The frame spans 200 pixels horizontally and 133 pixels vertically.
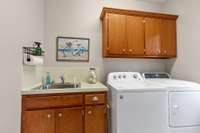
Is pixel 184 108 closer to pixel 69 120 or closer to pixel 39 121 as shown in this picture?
pixel 69 120

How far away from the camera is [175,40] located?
2.69 metres

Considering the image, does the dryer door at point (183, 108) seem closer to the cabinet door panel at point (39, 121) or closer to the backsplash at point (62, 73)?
the backsplash at point (62, 73)

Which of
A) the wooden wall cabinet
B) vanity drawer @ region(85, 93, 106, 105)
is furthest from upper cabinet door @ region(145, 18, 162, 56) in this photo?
vanity drawer @ region(85, 93, 106, 105)

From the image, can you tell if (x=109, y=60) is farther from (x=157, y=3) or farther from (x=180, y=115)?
(x=157, y=3)

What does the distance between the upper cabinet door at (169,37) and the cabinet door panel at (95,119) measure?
1.70m

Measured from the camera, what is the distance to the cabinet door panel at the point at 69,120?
5.82 feet

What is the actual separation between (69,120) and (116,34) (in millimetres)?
1578

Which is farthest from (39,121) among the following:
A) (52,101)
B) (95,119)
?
(95,119)

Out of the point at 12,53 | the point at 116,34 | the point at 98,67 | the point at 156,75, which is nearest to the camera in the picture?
the point at 12,53

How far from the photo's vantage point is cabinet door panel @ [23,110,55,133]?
5.37 feet

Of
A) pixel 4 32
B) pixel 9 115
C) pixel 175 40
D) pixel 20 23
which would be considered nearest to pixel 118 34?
pixel 175 40

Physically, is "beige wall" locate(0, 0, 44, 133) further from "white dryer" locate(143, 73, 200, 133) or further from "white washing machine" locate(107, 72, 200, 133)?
"white dryer" locate(143, 73, 200, 133)

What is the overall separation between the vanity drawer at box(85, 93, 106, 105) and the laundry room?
1cm

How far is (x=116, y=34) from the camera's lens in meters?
2.44
